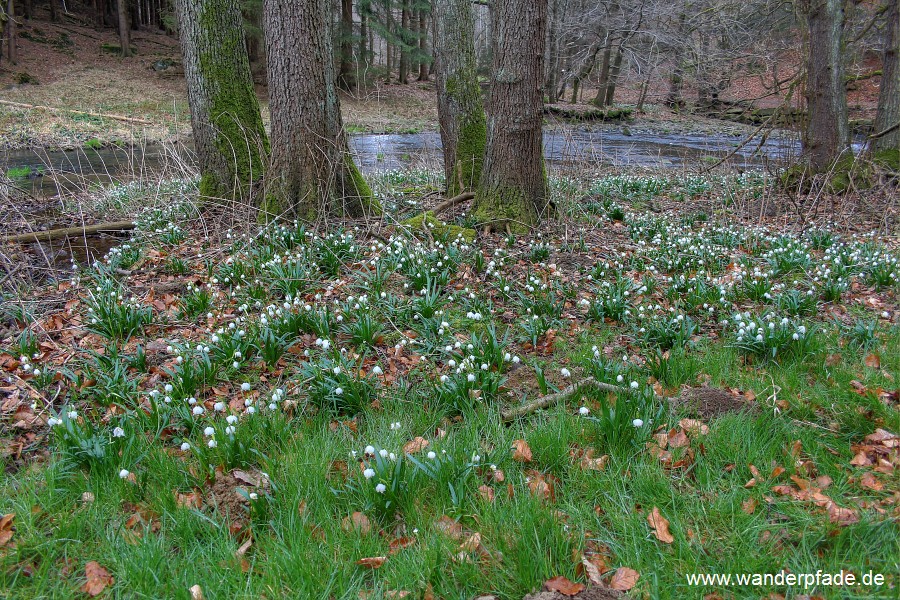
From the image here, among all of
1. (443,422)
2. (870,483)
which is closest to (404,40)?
(443,422)

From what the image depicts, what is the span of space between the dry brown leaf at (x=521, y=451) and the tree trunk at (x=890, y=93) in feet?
32.5

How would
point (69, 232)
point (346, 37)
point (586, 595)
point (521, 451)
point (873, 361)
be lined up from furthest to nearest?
point (346, 37)
point (69, 232)
point (873, 361)
point (521, 451)
point (586, 595)

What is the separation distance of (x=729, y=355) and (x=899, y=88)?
888 cm

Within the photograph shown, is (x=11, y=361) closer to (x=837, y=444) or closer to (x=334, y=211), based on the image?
(x=334, y=211)

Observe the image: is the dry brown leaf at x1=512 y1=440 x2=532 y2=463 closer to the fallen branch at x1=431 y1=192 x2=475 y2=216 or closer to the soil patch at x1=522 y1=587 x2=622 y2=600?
the soil patch at x1=522 y1=587 x2=622 y2=600

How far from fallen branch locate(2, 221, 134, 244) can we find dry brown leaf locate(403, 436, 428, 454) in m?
5.39

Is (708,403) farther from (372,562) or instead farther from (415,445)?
(372,562)

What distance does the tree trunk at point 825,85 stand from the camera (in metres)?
8.65

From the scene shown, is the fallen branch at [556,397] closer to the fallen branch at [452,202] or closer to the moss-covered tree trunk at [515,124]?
the moss-covered tree trunk at [515,124]

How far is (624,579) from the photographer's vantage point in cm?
225

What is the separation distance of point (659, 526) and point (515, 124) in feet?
17.3

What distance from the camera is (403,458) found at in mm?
2844

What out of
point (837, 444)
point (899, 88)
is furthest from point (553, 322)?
point (899, 88)

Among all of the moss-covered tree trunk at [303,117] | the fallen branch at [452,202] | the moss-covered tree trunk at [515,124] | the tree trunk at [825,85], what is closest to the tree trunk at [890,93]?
the tree trunk at [825,85]
